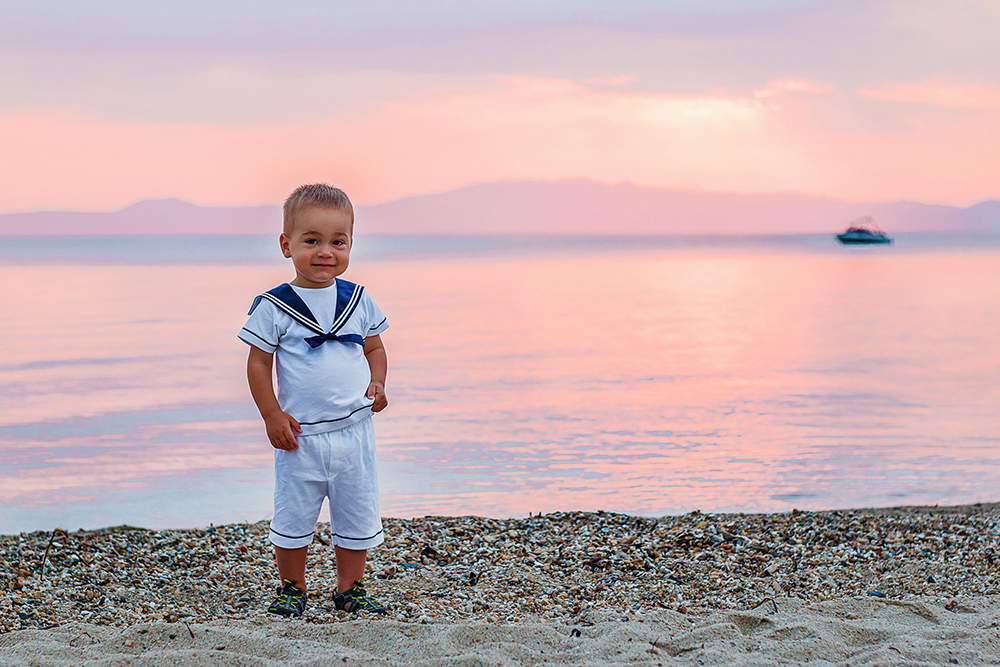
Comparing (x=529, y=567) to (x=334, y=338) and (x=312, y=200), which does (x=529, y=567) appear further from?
(x=312, y=200)

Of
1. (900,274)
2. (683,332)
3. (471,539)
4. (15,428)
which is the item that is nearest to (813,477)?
(471,539)

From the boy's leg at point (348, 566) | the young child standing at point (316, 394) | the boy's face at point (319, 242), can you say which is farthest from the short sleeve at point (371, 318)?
the boy's leg at point (348, 566)

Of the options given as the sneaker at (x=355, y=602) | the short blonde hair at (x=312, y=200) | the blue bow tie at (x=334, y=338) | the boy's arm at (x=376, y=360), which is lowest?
the sneaker at (x=355, y=602)

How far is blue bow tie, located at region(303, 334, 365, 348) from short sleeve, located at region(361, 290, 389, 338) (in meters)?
0.08

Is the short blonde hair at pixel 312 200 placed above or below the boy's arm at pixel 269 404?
above

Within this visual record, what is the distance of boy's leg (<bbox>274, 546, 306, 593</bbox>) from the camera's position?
383 centimetres

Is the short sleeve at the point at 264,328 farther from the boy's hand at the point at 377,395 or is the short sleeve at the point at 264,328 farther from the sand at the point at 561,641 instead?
the sand at the point at 561,641

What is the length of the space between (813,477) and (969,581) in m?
2.26

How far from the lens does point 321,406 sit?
12.1 feet

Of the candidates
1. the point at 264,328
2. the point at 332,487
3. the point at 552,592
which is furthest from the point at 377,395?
the point at 552,592

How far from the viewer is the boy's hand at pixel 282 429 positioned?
3.63 m

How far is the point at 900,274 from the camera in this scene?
31.9 metres

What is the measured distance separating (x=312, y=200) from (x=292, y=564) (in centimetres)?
148

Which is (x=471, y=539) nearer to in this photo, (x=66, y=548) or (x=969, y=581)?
(x=66, y=548)
